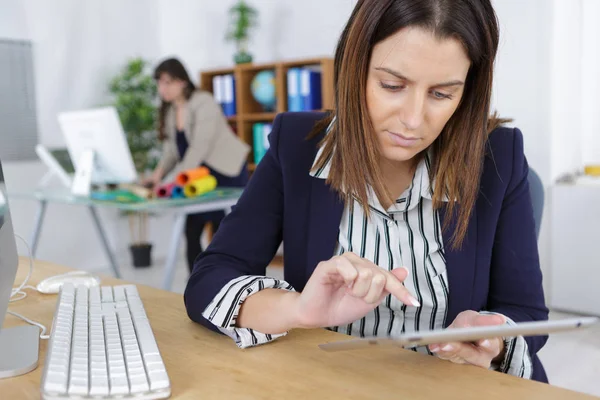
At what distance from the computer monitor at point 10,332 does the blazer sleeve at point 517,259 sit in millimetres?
769

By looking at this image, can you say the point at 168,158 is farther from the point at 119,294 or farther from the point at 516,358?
the point at 516,358

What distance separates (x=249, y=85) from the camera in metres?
4.71

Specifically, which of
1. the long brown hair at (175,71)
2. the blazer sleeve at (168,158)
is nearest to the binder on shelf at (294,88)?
the long brown hair at (175,71)

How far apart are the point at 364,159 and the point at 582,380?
1.93 m

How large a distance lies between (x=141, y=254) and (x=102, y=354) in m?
4.15

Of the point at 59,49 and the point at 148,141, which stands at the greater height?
the point at 59,49

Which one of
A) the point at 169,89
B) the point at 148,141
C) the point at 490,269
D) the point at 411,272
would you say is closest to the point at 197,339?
the point at 411,272

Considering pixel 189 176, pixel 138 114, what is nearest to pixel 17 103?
pixel 138 114

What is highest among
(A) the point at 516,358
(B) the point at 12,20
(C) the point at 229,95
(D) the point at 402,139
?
(B) the point at 12,20

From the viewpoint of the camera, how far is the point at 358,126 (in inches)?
41.4

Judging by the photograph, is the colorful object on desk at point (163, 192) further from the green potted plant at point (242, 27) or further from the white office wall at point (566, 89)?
the white office wall at point (566, 89)

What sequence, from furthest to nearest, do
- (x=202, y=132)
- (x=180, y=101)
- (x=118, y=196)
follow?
(x=180, y=101), (x=202, y=132), (x=118, y=196)

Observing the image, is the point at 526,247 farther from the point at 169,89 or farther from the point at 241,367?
the point at 169,89

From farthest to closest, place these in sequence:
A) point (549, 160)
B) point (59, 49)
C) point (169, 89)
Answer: point (59, 49)
point (169, 89)
point (549, 160)
